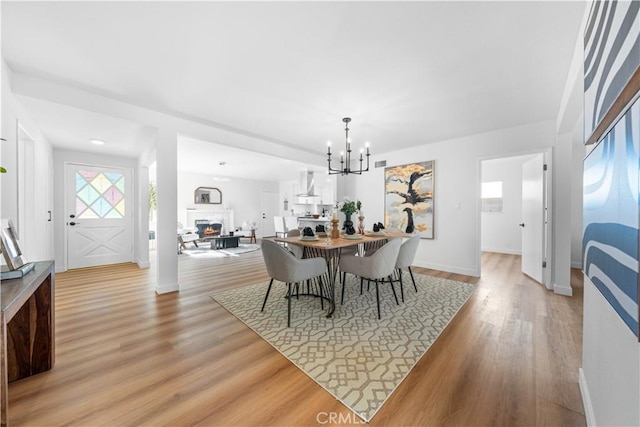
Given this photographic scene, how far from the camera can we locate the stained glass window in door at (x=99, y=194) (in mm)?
4605

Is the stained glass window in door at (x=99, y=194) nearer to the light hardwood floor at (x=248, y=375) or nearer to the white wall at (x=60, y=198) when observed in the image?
the white wall at (x=60, y=198)

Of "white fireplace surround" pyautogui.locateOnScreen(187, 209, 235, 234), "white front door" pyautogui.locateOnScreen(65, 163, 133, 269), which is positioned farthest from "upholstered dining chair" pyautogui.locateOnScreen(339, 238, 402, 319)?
"white fireplace surround" pyautogui.locateOnScreen(187, 209, 235, 234)

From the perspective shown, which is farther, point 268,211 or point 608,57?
point 268,211

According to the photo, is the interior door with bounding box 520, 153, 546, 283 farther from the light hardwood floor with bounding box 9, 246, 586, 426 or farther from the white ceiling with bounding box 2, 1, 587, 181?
the light hardwood floor with bounding box 9, 246, 586, 426

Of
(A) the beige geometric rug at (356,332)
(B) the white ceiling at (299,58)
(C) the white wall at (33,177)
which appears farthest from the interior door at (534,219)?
(C) the white wall at (33,177)

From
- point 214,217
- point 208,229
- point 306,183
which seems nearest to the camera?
point 306,183

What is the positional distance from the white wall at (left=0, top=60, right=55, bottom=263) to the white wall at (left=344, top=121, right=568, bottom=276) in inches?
204

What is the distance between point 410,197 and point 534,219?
1875 mm

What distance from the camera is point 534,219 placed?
3.74 m

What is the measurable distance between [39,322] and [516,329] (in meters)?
3.75

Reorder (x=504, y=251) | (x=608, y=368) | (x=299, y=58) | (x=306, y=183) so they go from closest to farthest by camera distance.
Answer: (x=608, y=368) < (x=299, y=58) < (x=504, y=251) < (x=306, y=183)

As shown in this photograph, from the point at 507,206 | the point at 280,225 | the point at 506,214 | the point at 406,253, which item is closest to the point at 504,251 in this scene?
the point at 506,214

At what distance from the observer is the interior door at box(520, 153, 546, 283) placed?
349 centimetres

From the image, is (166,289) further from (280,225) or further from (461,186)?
(280,225)
